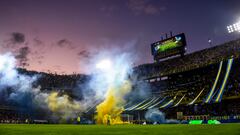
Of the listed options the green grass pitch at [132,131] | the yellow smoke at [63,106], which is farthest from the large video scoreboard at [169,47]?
the green grass pitch at [132,131]

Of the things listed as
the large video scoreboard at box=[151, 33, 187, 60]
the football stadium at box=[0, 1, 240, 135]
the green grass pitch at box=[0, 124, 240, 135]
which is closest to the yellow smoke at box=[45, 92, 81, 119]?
the football stadium at box=[0, 1, 240, 135]

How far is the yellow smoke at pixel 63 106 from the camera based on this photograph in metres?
60.2

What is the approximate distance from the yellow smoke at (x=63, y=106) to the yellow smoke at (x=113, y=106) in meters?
12.7

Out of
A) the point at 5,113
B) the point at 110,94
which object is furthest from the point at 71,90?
the point at 110,94

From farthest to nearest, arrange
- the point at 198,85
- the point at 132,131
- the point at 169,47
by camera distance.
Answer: the point at 169,47, the point at 198,85, the point at 132,131

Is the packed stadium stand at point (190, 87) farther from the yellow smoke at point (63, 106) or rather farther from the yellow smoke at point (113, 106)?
the yellow smoke at point (63, 106)

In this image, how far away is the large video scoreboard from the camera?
60.1 metres

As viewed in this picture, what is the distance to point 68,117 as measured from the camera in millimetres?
59062

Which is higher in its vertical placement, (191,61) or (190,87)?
(191,61)

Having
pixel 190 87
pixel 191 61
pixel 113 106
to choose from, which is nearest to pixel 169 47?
pixel 191 61

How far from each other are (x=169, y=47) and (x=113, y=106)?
2334 centimetres

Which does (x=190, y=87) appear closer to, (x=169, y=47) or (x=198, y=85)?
(x=198, y=85)

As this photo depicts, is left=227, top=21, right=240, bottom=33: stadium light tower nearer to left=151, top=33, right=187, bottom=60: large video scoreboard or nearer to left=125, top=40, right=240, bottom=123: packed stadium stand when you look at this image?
left=125, top=40, right=240, bottom=123: packed stadium stand

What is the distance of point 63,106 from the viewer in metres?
60.6
